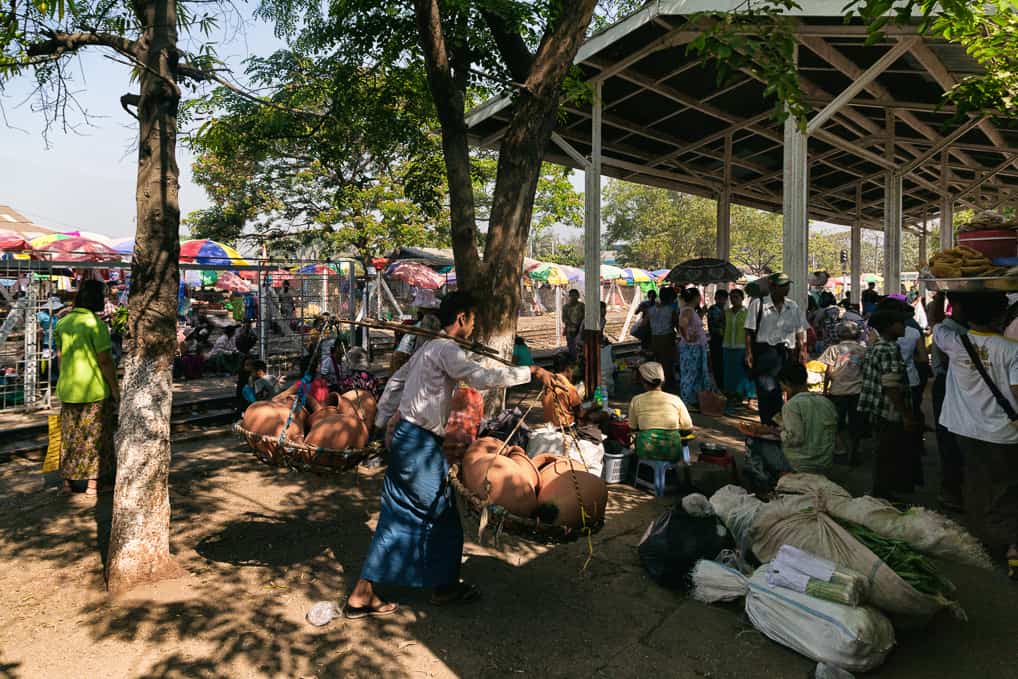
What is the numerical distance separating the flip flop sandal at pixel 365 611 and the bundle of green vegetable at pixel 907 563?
2720 millimetres

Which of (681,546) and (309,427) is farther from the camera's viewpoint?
(309,427)

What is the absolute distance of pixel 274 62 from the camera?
1447 cm

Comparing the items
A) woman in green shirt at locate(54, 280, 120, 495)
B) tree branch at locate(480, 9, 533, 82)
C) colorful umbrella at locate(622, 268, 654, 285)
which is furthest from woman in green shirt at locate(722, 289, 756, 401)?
colorful umbrella at locate(622, 268, 654, 285)

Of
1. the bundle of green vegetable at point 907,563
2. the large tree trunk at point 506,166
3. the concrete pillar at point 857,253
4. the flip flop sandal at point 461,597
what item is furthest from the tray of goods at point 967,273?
the concrete pillar at point 857,253

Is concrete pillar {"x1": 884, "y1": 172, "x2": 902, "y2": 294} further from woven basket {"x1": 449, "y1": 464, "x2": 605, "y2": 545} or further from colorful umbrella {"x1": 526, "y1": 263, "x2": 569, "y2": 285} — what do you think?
woven basket {"x1": 449, "y1": 464, "x2": 605, "y2": 545}

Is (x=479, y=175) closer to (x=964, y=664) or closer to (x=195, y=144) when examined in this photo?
(x=195, y=144)

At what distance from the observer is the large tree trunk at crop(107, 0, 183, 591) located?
399 centimetres

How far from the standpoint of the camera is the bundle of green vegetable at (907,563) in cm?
352

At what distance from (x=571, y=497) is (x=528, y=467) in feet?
1.39

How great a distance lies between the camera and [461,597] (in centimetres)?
396

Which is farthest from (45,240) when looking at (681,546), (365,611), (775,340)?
(681,546)

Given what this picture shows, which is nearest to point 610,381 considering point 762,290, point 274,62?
point 762,290

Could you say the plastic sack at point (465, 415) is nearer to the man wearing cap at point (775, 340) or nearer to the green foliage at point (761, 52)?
the green foliage at point (761, 52)

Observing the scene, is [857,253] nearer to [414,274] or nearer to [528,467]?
[414,274]
